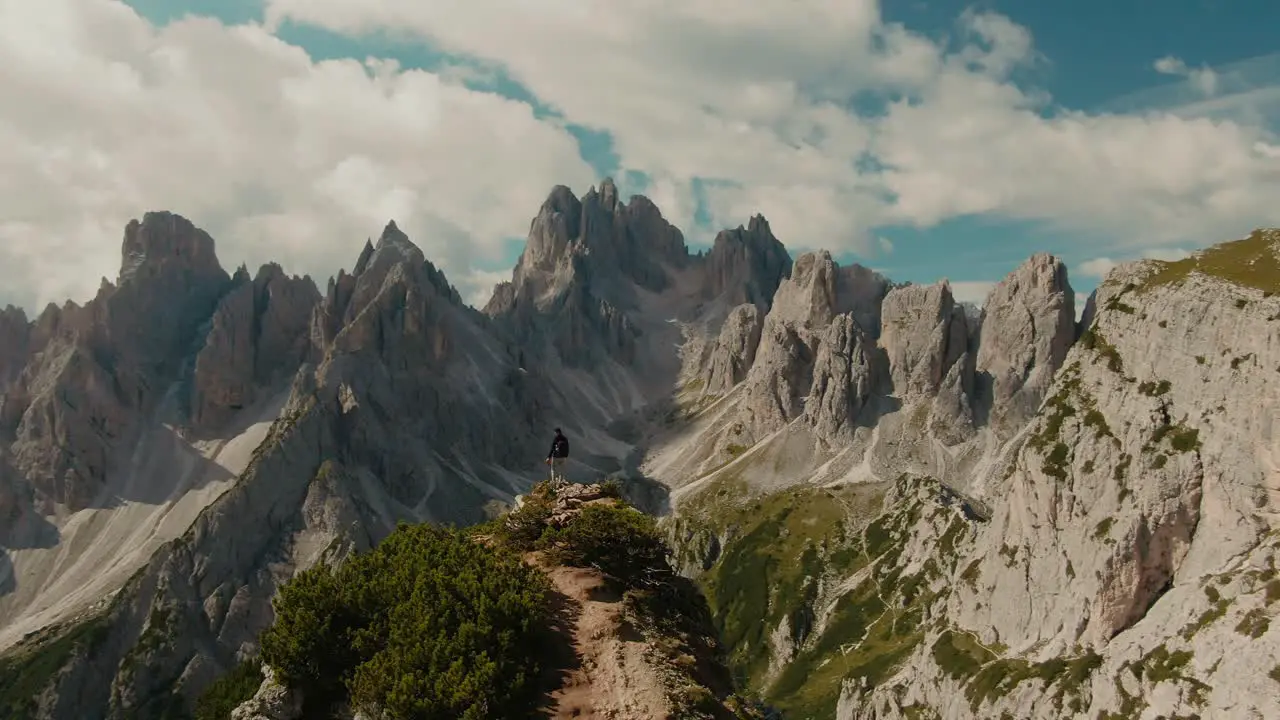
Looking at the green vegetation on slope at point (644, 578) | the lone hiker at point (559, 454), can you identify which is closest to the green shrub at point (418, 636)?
the green vegetation on slope at point (644, 578)

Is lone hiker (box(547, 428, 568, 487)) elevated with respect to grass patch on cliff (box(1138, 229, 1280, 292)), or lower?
lower

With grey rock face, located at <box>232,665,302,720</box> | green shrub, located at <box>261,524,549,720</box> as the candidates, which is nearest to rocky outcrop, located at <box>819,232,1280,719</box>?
green shrub, located at <box>261,524,549,720</box>

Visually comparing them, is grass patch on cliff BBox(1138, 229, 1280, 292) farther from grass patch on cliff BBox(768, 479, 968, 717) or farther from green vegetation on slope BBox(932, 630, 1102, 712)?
grass patch on cliff BBox(768, 479, 968, 717)

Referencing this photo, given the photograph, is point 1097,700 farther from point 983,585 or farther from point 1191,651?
point 983,585

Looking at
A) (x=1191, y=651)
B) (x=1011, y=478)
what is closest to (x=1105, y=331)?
(x=1011, y=478)

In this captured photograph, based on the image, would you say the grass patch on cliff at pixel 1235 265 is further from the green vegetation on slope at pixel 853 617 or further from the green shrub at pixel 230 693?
the green shrub at pixel 230 693
